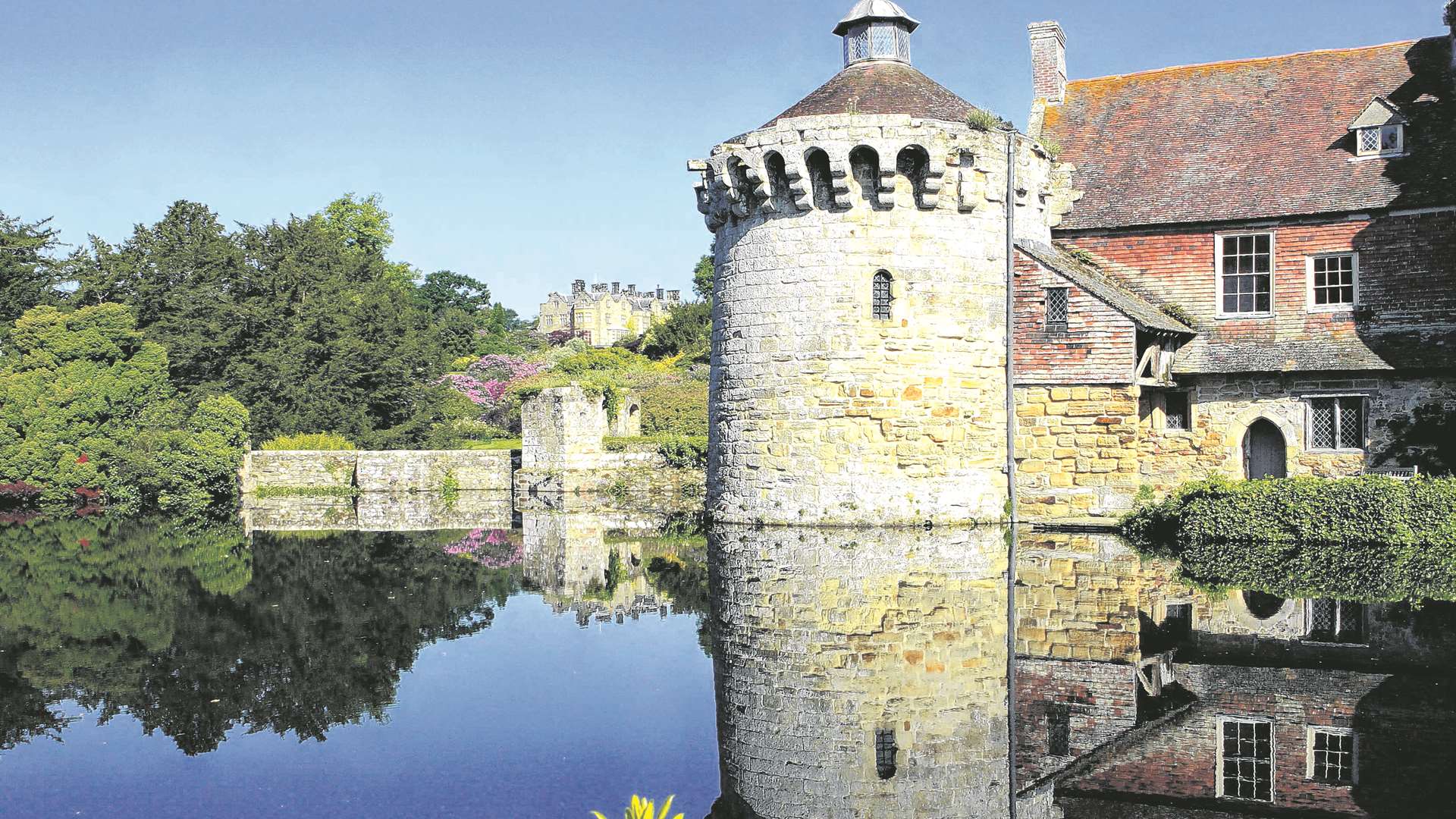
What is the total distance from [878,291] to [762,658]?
365 inches

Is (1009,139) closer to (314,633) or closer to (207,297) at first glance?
(314,633)

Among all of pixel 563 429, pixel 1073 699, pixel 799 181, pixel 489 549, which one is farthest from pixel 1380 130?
pixel 563 429

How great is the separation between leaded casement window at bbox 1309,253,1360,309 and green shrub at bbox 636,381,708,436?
17833 millimetres

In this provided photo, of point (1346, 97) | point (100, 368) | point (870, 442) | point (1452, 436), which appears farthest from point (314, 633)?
point (100, 368)

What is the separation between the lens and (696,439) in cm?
2917

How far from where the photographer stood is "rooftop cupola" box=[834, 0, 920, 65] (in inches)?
838

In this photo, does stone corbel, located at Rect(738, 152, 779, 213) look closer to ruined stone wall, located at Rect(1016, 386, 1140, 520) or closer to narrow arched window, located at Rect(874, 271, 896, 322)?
narrow arched window, located at Rect(874, 271, 896, 322)

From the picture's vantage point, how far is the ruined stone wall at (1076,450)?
755 inches

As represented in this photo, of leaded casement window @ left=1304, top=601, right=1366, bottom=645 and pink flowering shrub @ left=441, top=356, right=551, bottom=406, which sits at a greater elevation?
pink flowering shrub @ left=441, top=356, right=551, bottom=406

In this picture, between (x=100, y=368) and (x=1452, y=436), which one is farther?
(x=100, y=368)

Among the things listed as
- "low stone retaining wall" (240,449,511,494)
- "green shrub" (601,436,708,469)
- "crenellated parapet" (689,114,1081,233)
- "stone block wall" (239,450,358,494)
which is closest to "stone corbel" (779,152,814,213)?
"crenellated parapet" (689,114,1081,233)

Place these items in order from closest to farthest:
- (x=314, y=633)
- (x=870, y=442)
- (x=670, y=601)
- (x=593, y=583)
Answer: (x=314, y=633) < (x=670, y=601) < (x=593, y=583) < (x=870, y=442)

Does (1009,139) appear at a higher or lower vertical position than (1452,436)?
higher

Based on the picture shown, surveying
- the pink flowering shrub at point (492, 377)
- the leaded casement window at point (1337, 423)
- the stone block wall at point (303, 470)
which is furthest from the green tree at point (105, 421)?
the leaded casement window at point (1337, 423)
